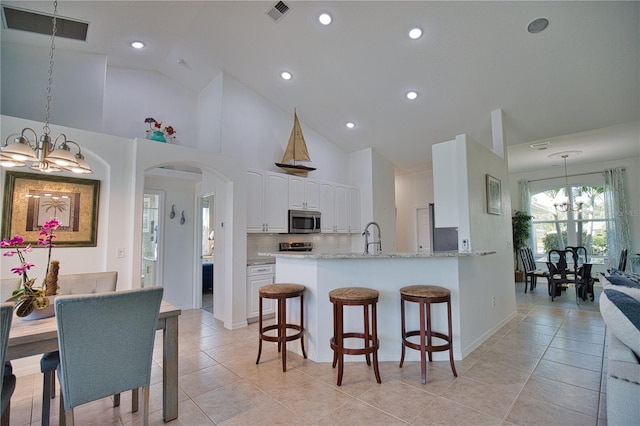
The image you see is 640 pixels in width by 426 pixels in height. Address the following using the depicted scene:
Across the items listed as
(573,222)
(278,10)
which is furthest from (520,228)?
(278,10)

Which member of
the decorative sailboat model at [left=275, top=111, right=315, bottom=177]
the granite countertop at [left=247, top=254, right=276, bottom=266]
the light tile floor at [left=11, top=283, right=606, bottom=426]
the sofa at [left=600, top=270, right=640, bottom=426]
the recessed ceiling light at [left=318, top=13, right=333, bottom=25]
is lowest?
the light tile floor at [left=11, top=283, right=606, bottom=426]

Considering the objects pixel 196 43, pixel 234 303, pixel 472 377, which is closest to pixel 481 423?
pixel 472 377

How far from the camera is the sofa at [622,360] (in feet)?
5.08

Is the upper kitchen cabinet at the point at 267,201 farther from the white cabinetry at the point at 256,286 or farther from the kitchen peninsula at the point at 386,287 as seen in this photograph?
the kitchen peninsula at the point at 386,287

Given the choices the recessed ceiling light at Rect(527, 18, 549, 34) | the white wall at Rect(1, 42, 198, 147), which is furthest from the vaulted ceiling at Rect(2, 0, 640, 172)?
the white wall at Rect(1, 42, 198, 147)

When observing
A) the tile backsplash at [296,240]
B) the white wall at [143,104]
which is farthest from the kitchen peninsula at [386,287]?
the white wall at [143,104]

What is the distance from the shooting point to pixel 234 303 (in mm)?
4199

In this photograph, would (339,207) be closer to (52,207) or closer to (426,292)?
(426,292)

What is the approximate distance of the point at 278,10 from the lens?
3.56 metres

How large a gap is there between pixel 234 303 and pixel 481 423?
3183mm

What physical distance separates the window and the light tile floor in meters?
5.07

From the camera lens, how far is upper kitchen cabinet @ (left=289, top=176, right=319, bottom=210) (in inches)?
206

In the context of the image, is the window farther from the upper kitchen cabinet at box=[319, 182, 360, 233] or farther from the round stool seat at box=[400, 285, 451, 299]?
the round stool seat at box=[400, 285, 451, 299]

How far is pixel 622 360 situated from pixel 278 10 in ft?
14.2
